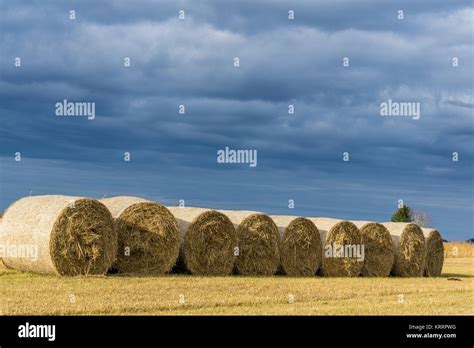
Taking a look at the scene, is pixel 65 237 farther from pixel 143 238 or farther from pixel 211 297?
pixel 211 297

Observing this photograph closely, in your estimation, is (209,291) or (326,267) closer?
(209,291)

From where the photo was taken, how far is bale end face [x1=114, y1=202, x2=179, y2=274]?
59.4 feet

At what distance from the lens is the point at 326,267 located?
22.7 m

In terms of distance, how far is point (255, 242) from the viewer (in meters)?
20.4

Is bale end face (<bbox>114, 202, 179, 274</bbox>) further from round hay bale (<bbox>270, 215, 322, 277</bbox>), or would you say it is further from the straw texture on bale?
round hay bale (<bbox>270, 215, 322, 277</bbox>)

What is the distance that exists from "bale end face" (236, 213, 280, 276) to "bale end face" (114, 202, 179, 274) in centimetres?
282

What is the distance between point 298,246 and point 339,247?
6.02ft

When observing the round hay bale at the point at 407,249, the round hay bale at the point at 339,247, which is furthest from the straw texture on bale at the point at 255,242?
the round hay bale at the point at 407,249

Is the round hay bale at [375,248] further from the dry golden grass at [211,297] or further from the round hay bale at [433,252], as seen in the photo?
the dry golden grass at [211,297]

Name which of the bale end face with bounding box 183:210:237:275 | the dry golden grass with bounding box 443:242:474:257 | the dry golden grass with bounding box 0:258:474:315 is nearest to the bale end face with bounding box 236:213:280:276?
the bale end face with bounding box 183:210:237:275

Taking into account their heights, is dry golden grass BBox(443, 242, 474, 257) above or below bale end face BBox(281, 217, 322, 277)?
below
